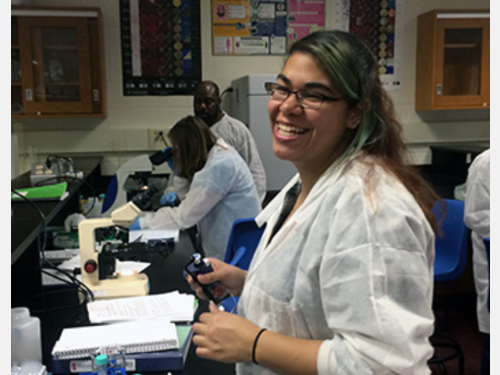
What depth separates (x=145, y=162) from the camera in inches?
136

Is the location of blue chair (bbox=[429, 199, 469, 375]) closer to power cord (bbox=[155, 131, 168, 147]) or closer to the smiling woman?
the smiling woman

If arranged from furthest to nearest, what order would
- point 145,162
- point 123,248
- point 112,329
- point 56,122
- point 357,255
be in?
1. point 56,122
2. point 145,162
3. point 123,248
4. point 112,329
5. point 357,255

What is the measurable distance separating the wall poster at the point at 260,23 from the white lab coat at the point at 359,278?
3.43m

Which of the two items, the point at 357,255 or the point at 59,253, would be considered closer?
the point at 357,255

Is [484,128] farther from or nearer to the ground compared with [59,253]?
farther from the ground

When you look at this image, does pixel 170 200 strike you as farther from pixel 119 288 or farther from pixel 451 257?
pixel 451 257

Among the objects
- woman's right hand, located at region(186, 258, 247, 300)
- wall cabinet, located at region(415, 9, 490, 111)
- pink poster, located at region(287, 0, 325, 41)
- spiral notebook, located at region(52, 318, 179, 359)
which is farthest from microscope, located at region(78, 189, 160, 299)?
wall cabinet, located at region(415, 9, 490, 111)

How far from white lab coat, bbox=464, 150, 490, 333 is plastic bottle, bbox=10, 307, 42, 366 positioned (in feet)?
6.04

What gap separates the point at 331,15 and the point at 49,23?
228 centimetres

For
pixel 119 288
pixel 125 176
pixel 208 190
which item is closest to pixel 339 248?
pixel 119 288

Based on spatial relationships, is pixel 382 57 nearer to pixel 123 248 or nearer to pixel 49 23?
pixel 49 23

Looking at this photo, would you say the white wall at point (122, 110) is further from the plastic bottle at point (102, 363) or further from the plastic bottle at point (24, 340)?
the plastic bottle at point (102, 363)

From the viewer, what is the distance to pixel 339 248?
0.81m

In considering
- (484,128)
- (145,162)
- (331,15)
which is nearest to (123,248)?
(145,162)
